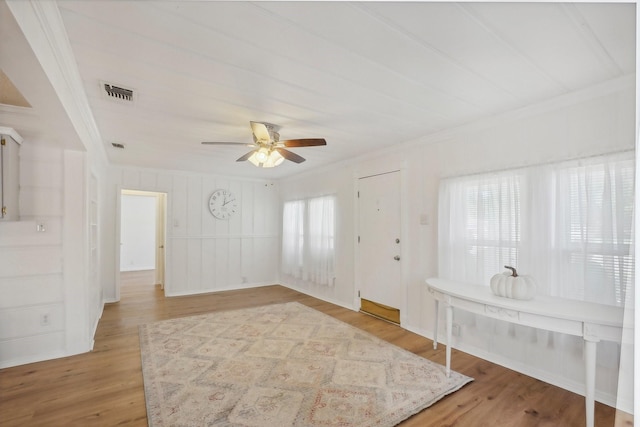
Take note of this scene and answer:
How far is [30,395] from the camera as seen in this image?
233cm

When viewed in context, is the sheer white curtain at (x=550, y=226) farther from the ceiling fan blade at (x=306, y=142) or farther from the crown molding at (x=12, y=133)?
the crown molding at (x=12, y=133)

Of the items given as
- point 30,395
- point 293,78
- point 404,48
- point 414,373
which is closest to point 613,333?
point 414,373

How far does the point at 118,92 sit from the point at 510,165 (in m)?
3.36

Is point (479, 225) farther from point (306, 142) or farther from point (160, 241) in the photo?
point (160, 241)

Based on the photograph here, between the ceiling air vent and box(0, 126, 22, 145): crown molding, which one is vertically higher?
the ceiling air vent

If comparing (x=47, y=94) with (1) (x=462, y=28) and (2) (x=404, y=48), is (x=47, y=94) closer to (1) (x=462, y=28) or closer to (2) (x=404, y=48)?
(2) (x=404, y=48)

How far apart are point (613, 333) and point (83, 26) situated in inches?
133

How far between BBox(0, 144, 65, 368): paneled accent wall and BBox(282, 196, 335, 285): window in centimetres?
341

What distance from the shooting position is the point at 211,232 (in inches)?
235

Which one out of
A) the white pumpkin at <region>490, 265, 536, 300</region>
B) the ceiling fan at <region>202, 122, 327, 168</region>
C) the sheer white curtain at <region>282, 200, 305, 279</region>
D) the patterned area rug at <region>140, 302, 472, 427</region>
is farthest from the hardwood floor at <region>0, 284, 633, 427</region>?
the sheer white curtain at <region>282, 200, 305, 279</region>

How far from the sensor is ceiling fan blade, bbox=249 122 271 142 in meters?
2.75

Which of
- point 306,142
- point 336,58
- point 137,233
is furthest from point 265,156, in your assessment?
point 137,233

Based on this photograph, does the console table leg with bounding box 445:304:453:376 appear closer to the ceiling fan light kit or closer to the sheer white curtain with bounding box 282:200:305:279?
the ceiling fan light kit

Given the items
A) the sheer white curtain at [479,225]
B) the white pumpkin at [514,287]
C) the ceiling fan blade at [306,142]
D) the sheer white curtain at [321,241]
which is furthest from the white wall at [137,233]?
the white pumpkin at [514,287]
